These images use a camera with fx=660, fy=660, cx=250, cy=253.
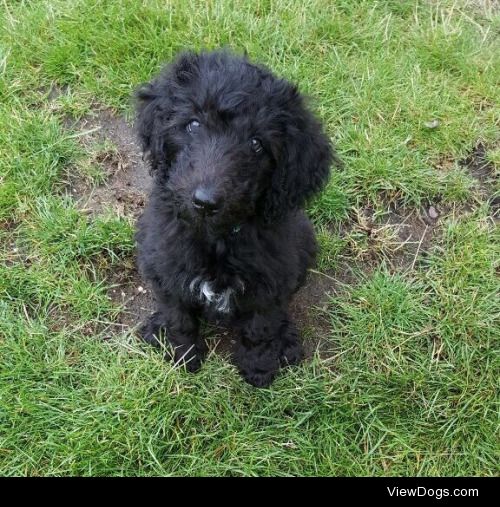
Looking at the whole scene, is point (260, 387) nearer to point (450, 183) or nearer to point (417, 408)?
point (417, 408)

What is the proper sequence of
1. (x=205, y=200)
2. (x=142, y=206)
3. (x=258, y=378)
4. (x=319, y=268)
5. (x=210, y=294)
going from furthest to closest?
(x=142, y=206), (x=319, y=268), (x=258, y=378), (x=210, y=294), (x=205, y=200)

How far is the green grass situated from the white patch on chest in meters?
0.50

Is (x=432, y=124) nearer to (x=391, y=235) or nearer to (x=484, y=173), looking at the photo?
(x=484, y=173)

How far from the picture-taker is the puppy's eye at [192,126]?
107 inches

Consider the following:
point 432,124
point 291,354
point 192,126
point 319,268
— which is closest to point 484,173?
point 432,124

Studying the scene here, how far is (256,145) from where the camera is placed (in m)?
2.76

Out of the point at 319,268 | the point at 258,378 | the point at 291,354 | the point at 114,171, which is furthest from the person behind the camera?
the point at 114,171

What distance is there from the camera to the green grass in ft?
10.8

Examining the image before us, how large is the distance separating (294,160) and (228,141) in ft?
1.19

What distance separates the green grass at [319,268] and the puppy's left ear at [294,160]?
1.07 metres

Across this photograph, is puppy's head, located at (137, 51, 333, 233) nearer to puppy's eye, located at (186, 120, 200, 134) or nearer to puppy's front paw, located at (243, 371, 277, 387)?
puppy's eye, located at (186, 120, 200, 134)

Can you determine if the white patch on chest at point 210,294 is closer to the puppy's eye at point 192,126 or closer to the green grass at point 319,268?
the green grass at point 319,268
